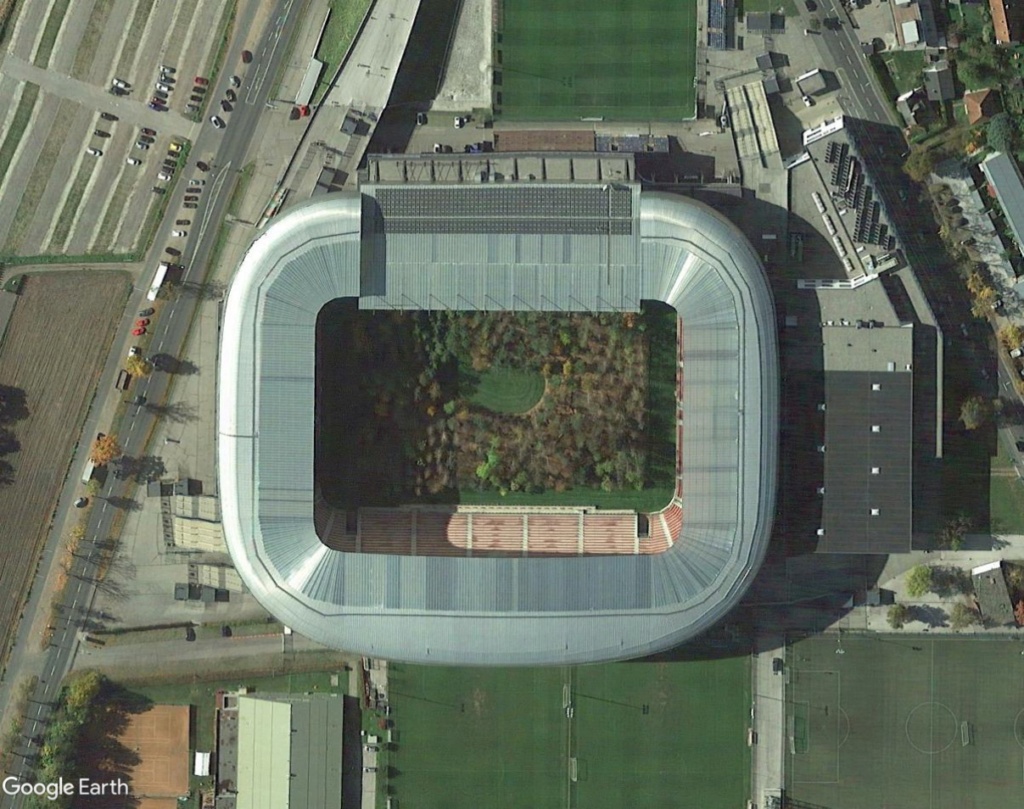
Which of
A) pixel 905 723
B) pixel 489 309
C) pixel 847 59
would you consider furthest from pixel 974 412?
pixel 489 309

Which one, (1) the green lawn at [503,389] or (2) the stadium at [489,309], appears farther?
(1) the green lawn at [503,389]

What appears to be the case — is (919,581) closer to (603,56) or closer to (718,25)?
(718,25)

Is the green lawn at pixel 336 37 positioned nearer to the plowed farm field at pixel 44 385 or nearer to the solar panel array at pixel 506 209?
the solar panel array at pixel 506 209

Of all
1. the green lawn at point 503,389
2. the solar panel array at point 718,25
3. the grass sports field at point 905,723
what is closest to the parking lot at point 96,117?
the green lawn at point 503,389

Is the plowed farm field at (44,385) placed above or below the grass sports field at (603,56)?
below

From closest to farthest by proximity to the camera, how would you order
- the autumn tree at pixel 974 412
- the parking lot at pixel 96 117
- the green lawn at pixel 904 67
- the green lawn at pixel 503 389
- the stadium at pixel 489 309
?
the stadium at pixel 489 309
the autumn tree at pixel 974 412
the green lawn at pixel 904 67
the green lawn at pixel 503 389
the parking lot at pixel 96 117

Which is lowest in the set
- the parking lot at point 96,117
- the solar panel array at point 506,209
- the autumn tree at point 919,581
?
the autumn tree at point 919,581
